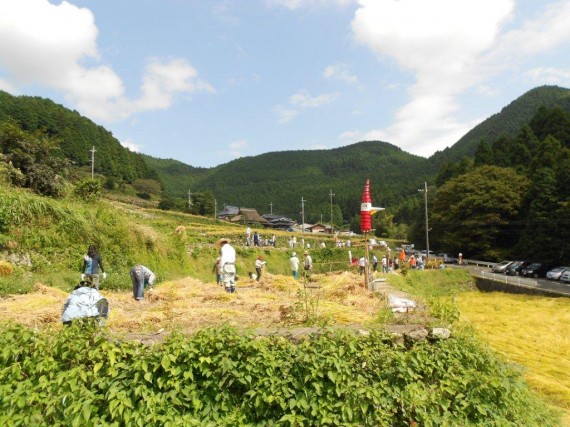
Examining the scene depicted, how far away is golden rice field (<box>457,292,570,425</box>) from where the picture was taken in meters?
8.08

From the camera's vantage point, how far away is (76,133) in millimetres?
95062

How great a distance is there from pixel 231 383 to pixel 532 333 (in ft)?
43.4

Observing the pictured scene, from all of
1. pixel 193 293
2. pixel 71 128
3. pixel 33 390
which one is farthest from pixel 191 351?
pixel 71 128

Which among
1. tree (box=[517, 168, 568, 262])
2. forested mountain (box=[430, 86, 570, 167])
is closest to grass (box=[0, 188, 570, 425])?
tree (box=[517, 168, 568, 262])

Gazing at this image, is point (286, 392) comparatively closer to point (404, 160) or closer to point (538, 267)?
point (538, 267)

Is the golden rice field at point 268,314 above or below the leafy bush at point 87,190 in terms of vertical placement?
below

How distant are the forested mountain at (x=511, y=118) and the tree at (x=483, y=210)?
56741 millimetres

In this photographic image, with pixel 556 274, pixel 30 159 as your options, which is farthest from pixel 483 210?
pixel 30 159

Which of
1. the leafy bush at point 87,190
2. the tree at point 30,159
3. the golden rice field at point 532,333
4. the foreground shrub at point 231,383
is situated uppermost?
the tree at point 30,159

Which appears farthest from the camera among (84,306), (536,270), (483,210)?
(483,210)

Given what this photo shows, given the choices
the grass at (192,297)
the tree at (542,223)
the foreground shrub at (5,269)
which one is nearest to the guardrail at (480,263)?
the tree at (542,223)

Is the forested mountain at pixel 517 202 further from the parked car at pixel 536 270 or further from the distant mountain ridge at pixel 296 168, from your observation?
the distant mountain ridge at pixel 296 168

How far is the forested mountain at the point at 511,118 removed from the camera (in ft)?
327

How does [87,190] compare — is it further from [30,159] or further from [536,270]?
[536,270]
